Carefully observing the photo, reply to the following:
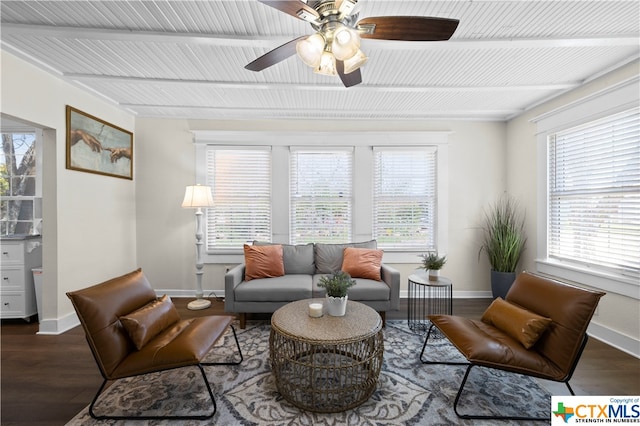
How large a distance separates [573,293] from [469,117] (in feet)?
9.46

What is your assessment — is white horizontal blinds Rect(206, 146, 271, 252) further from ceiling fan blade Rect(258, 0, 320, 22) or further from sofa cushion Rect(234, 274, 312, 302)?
ceiling fan blade Rect(258, 0, 320, 22)

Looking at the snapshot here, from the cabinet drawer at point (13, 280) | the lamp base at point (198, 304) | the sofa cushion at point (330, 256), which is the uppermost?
the sofa cushion at point (330, 256)

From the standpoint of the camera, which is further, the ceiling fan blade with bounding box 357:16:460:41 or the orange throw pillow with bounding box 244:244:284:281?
the orange throw pillow with bounding box 244:244:284:281

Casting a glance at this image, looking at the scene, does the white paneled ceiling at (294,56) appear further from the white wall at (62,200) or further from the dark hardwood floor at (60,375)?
the dark hardwood floor at (60,375)

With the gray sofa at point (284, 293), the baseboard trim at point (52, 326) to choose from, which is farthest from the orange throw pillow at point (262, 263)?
the baseboard trim at point (52, 326)

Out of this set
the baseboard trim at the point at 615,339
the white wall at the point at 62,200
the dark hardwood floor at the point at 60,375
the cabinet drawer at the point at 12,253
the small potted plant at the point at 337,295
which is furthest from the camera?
the cabinet drawer at the point at 12,253

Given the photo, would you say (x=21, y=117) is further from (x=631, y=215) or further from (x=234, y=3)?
(x=631, y=215)

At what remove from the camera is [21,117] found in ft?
7.72

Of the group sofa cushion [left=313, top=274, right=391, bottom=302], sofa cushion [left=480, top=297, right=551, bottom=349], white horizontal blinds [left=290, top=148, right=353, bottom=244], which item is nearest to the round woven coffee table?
sofa cushion [left=313, top=274, right=391, bottom=302]

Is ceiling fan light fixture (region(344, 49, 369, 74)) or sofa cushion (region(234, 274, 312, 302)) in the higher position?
ceiling fan light fixture (region(344, 49, 369, 74))

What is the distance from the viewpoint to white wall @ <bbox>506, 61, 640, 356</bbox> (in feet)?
7.67

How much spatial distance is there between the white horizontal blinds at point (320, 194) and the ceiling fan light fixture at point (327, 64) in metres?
2.14

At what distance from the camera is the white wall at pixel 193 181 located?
3.77 metres

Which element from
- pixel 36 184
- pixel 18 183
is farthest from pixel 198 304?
pixel 18 183
